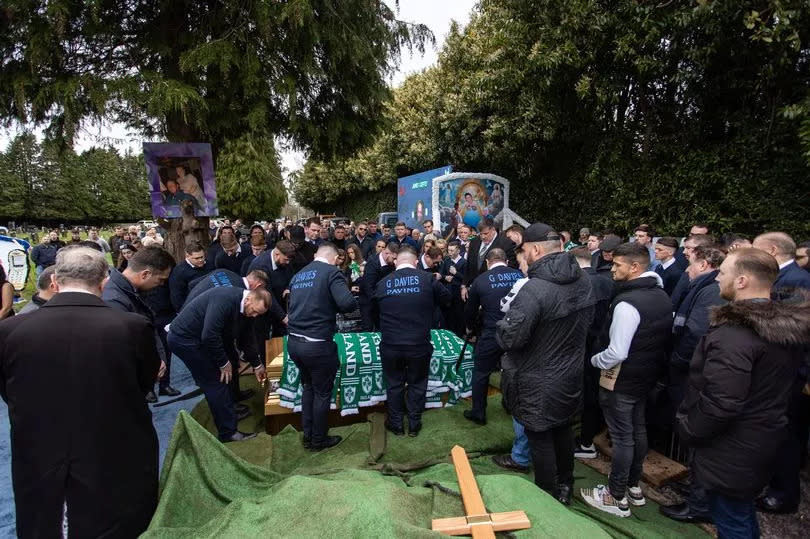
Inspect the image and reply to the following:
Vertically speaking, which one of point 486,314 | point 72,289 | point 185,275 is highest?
point 72,289

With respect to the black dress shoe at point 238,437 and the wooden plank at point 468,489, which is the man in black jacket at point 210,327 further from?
the wooden plank at point 468,489

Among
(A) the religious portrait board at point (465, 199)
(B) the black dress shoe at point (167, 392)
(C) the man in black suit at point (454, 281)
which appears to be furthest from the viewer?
(A) the religious portrait board at point (465, 199)

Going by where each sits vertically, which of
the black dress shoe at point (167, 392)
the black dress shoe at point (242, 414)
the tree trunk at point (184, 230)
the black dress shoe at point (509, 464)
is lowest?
the black dress shoe at point (509, 464)

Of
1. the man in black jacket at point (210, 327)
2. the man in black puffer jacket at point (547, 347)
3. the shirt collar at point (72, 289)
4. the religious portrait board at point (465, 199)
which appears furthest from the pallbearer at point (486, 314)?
the religious portrait board at point (465, 199)

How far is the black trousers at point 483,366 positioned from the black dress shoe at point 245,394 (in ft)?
9.19

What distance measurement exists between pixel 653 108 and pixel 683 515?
8.37m

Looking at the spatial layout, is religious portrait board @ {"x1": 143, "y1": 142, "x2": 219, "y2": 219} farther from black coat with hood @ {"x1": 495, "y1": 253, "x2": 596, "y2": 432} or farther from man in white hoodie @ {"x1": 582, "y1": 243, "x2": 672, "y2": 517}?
man in white hoodie @ {"x1": 582, "y1": 243, "x2": 672, "y2": 517}

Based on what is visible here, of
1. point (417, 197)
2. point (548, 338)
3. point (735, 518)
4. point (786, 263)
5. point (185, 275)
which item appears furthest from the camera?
point (417, 197)

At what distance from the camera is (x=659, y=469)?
144 inches

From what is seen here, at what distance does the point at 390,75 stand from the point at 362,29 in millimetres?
962

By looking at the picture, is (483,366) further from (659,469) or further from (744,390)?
(744,390)

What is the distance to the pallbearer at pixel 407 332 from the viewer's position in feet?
12.9

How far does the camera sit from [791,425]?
309cm

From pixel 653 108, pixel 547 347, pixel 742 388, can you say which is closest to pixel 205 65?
pixel 547 347
